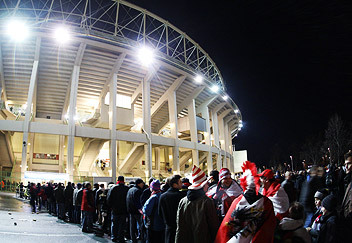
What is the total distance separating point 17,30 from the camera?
65.5ft

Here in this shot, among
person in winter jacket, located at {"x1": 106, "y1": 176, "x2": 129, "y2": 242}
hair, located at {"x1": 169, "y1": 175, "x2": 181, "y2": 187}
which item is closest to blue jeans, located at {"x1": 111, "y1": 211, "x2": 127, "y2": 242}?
person in winter jacket, located at {"x1": 106, "y1": 176, "x2": 129, "y2": 242}

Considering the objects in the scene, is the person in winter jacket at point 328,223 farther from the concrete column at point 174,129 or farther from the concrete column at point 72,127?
the concrete column at point 174,129

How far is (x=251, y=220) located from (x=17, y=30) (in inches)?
905

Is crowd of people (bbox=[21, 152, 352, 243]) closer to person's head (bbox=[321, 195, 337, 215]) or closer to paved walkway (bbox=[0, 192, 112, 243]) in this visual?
person's head (bbox=[321, 195, 337, 215])

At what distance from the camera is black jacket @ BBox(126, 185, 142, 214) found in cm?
634

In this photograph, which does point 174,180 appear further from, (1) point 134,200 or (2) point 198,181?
(1) point 134,200

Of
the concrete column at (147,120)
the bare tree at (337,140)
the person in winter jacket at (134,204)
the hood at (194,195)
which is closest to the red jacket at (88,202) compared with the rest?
the person in winter jacket at (134,204)

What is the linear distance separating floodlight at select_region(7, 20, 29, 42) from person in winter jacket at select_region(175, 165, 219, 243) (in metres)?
21.7

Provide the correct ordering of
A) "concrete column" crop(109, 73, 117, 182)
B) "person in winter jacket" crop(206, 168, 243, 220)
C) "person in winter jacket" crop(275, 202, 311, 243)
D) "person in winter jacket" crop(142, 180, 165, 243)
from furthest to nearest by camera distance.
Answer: "concrete column" crop(109, 73, 117, 182)
"person in winter jacket" crop(142, 180, 165, 243)
"person in winter jacket" crop(206, 168, 243, 220)
"person in winter jacket" crop(275, 202, 311, 243)

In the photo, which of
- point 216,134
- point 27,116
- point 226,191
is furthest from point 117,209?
point 216,134

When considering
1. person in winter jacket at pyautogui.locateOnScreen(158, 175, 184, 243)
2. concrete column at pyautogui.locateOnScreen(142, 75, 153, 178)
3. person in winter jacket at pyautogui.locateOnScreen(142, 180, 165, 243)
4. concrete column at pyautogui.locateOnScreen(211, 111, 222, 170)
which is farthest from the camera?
concrete column at pyautogui.locateOnScreen(211, 111, 222, 170)

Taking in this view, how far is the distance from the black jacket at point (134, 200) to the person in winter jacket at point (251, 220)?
3.91 meters

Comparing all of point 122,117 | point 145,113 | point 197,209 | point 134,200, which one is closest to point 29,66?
point 122,117

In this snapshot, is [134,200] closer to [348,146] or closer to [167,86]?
[167,86]
